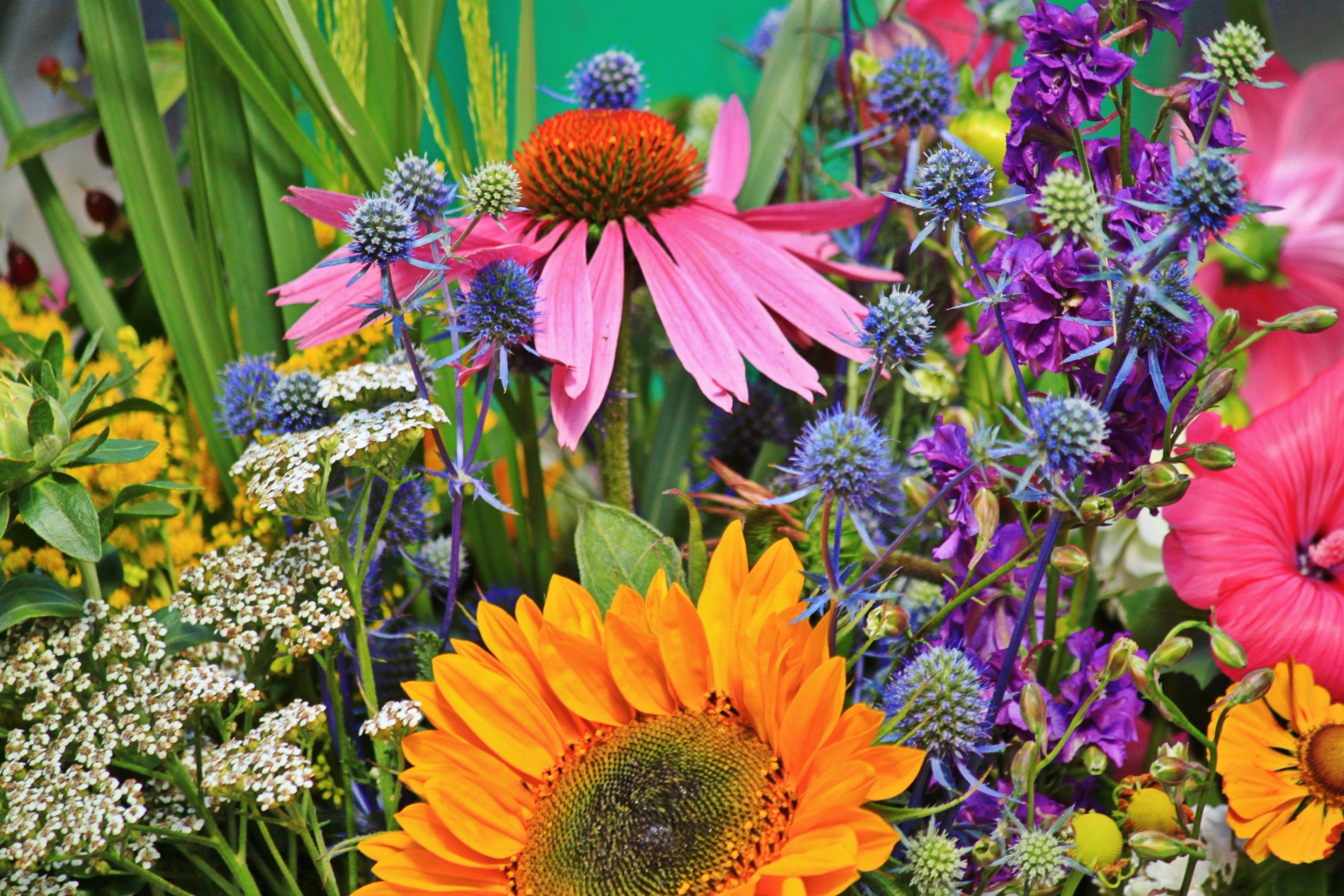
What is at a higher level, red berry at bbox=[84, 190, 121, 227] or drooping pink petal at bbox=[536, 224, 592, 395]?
red berry at bbox=[84, 190, 121, 227]

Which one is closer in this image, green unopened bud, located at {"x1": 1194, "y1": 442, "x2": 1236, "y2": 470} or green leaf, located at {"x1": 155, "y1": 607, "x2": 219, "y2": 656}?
green unopened bud, located at {"x1": 1194, "y1": 442, "x2": 1236, "y2": 470}

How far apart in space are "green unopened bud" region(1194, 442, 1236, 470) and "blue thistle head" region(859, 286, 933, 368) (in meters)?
0.11

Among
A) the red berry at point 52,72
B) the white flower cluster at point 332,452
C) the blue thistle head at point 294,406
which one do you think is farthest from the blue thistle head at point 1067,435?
the red berry at point 52,72

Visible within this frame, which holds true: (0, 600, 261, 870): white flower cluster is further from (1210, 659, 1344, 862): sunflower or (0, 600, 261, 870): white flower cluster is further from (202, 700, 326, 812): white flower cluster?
(1210, 659, 1344, 862): sunflower

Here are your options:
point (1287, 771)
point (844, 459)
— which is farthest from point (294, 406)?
point (1287, 771)

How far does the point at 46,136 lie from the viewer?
65 cm

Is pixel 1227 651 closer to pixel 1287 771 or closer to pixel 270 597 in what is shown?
pixel 1287 771

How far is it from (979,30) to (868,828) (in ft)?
1.78

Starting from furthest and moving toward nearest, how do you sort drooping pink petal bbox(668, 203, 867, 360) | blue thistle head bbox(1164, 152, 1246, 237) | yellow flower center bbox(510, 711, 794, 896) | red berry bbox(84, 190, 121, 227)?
red berry bbox(84, 190, 121, 227), drooping pink petal bbox(668, 203, 867, 360), yellow flower center bbox(510, 711, 794, 896), blue thistle head bbox(1164, 152, 1246, 237)

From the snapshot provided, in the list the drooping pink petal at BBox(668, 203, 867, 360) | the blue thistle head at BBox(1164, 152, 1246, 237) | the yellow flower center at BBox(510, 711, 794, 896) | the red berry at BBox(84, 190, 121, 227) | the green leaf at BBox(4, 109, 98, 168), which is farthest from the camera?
the red berry at BBox(84, 190, 121, 227)

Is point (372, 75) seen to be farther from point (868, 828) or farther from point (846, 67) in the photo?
point (868, 828)

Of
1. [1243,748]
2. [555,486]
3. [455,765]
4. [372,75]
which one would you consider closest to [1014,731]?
[1243,748]

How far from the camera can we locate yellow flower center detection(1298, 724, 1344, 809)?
45cm

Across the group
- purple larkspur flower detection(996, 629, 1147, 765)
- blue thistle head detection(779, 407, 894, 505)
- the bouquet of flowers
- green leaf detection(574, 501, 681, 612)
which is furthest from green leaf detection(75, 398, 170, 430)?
purple larkspur flower detection(996, 629, 1147, 765)
